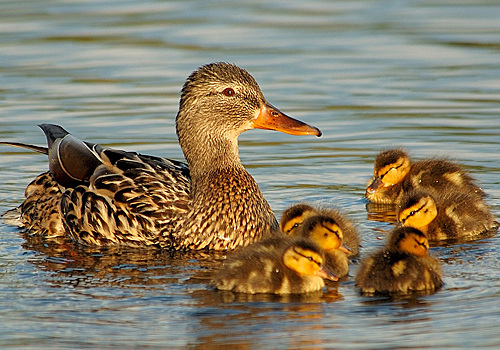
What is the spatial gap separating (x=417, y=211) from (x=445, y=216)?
310mm

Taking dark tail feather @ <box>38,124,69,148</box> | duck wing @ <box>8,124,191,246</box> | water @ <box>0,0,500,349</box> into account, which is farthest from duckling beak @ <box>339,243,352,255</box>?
dark tail feather @ <box>38,124,69,148</box>

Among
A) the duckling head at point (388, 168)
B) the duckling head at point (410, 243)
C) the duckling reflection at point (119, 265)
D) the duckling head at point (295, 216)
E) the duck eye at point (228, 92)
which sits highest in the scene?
the duck eye at point (228, 92)

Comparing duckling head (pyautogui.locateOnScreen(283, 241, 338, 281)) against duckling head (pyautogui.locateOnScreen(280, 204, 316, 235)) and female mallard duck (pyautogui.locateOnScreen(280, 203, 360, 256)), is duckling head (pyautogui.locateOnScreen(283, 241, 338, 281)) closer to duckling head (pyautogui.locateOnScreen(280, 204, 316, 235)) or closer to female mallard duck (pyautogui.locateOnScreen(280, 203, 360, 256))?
female mallard duck (pyautogui.locateOnScreen(280, 203, 360, 256))

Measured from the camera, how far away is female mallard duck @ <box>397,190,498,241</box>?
7750 mm

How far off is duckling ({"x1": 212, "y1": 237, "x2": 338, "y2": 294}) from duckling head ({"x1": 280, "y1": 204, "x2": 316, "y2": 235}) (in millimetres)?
919

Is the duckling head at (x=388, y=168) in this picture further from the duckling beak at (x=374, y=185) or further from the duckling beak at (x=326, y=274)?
the duckling beak at (x=326, y=274)

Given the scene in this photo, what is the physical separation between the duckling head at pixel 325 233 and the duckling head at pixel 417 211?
2.78 ft

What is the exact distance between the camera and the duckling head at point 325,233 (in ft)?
22.8

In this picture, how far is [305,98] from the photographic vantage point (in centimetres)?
1135

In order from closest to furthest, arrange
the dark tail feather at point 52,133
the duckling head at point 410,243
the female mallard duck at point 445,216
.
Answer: the duckling head at point 410,243
the female mallard duck at point 445,216
the dark tail feather at point 52,133

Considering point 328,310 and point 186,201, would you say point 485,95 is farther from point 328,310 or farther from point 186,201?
point 328,310

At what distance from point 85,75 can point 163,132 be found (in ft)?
6.49

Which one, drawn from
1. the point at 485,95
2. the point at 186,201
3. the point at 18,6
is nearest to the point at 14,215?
the point at 186,201

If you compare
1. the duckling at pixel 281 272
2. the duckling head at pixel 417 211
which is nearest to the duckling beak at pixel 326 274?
the duckling at pixel 281 272
